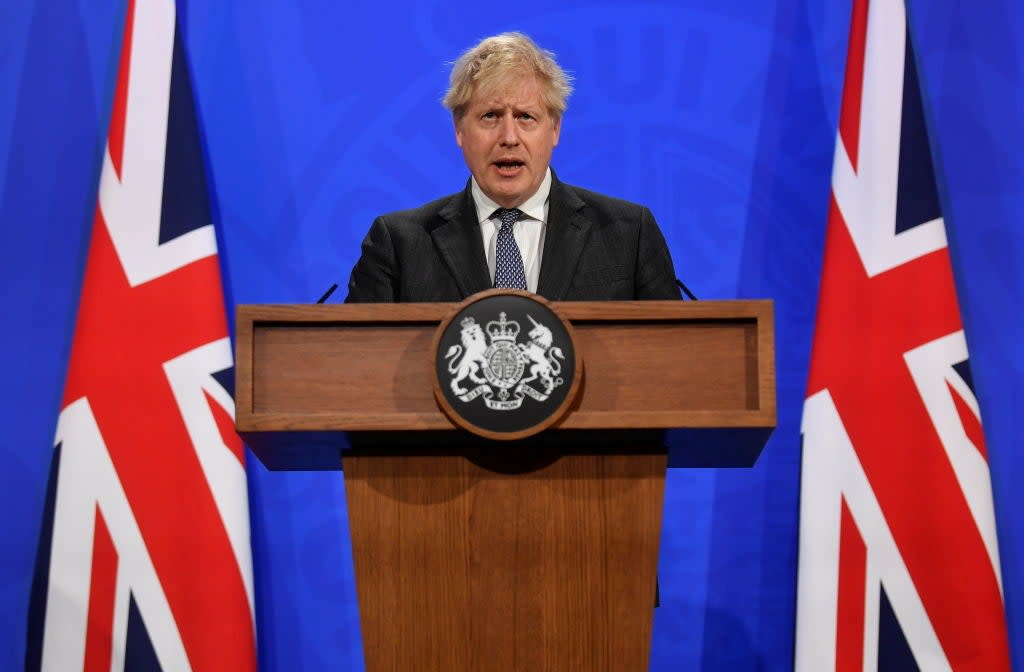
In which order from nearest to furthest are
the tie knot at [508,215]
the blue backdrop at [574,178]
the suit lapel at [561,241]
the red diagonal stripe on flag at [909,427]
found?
the suit lapel at [561,241]
the tie knot at [508,215]
the red diagonal stripe on flag at [909,427]
the blue backdrop at [574,178]

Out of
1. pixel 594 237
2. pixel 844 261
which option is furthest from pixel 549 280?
pixel 844 261

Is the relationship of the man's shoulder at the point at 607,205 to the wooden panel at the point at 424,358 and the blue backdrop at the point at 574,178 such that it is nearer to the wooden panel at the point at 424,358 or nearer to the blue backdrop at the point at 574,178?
the wooden panel at the point at 424,358

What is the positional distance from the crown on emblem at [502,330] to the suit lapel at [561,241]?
1.38 feet

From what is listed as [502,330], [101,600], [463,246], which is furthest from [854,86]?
[101,600]

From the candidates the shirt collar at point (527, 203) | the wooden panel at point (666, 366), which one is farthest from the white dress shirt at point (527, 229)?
the wooden panel at point (666, 366)

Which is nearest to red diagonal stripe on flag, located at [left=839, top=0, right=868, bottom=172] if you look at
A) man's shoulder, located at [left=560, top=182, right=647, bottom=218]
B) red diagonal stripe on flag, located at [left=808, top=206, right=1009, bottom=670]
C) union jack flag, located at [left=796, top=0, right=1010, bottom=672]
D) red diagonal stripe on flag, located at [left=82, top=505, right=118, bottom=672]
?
union jack flag, located at [left=796, top=0, right=1010, bottom=672]

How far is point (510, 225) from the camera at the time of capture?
1.79 meters

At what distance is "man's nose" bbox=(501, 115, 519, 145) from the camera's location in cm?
180

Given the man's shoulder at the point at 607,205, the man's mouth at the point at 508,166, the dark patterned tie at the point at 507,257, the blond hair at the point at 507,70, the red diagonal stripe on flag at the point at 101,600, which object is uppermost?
the blond hair at the point at 507,70

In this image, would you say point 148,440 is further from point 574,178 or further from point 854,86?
point 854,86

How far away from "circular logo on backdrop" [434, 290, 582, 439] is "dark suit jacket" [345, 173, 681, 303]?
431 millimetres

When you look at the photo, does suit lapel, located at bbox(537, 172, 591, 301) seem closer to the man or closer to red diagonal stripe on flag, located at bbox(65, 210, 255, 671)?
the man

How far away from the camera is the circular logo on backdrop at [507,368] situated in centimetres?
122

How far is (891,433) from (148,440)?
5.54 feet
